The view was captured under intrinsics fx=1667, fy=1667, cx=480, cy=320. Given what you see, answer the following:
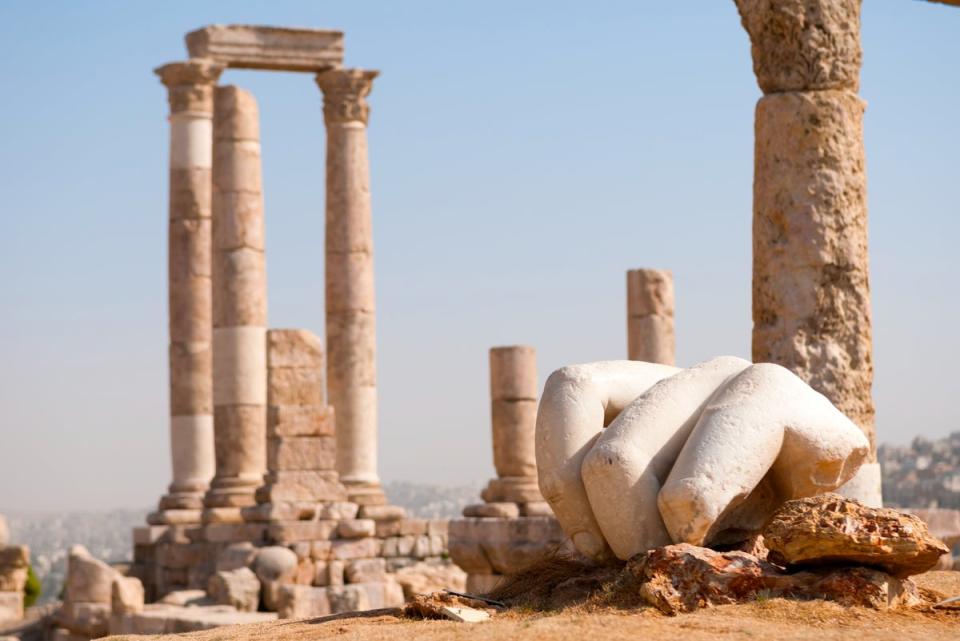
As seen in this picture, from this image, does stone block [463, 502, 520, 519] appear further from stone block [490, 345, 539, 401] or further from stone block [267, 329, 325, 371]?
stone block [267, 329, 325, 371]

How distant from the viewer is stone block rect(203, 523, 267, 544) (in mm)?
22266

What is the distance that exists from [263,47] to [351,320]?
4653mm

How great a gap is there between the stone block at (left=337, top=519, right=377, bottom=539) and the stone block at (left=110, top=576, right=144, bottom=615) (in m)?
3.19

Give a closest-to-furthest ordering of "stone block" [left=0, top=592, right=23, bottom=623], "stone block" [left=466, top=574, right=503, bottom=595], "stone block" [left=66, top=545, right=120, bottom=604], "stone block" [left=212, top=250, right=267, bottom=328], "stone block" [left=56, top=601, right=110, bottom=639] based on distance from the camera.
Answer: "stone block" [left=56, top=601, right=110, bottom=639] < "stone block" [left=466, top=574, right=503, bottom=595] < "stone block" [left=66, top=545, right=120, bottom=604] < "stone block" [left=0, top=592, right=23, bottom=623] < "stone block" [left=212, top=250, right=267, bottom=328]

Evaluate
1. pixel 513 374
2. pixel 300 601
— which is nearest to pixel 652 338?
pixel 513 374

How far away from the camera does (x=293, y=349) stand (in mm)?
22172

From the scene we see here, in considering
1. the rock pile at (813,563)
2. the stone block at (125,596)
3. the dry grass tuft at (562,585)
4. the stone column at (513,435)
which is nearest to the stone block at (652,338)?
the stone column at (513,435)

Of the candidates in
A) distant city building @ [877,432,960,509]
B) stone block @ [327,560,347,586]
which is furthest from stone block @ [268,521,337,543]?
distant city building @ [877,432,960,509]

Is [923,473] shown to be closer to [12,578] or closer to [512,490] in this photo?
[512,490]

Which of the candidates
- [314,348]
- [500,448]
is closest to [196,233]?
[314,348]

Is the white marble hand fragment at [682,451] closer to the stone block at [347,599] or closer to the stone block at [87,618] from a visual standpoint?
the stone block at [347,599]

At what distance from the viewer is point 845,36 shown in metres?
11.9

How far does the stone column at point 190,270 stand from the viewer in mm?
25859

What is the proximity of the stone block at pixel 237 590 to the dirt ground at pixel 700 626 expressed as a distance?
1202cm
